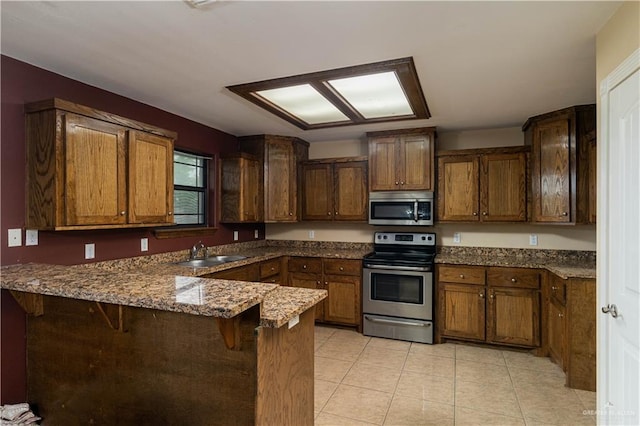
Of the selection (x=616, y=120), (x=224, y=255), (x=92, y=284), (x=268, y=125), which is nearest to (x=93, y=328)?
(x=92, y=284)

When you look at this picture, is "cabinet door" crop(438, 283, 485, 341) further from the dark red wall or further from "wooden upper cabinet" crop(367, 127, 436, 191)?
the dark red wall

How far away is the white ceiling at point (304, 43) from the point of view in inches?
65.3

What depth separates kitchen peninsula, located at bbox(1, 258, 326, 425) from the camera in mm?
1477

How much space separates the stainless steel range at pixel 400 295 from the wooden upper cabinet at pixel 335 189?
687mm

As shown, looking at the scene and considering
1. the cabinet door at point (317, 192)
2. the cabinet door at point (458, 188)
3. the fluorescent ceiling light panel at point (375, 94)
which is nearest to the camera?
the fluorescent ceiling light panel at point (375, 94)

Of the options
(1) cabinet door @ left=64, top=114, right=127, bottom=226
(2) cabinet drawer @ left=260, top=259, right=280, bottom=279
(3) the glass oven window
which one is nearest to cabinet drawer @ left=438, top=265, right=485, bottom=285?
(3) the glass oven window

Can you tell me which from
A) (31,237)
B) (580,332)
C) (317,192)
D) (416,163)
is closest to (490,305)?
(580,332)

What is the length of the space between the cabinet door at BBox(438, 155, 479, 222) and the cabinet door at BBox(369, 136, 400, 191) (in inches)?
19.9

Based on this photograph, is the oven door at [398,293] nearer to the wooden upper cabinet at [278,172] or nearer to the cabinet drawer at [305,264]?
the cabinet drawer at [305,264]

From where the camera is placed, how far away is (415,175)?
3867mm

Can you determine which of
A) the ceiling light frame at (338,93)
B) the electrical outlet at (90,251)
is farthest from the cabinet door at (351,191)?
the electrical outlet at (90,251)

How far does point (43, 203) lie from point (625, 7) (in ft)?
10.9

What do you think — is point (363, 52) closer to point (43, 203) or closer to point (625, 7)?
point (625, 7)

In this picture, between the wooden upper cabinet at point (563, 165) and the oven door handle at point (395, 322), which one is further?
the oven door handle at point (395, 322)
